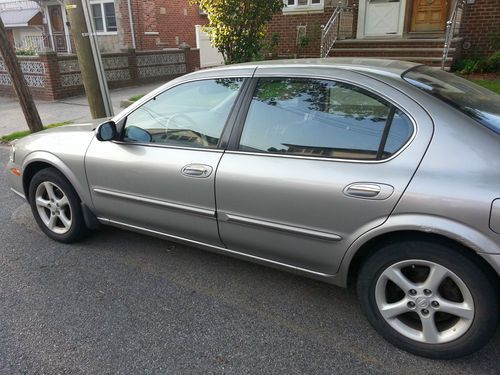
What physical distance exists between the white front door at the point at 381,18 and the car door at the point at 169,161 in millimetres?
9872

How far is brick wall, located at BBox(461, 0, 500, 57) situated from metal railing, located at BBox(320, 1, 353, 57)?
283 cm

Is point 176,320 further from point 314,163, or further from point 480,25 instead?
point 480,25

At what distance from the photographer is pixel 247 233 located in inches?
116

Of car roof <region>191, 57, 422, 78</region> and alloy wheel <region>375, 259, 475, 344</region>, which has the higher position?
car roof <region>191, 57, 422, 78</region>

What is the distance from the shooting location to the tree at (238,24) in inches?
274

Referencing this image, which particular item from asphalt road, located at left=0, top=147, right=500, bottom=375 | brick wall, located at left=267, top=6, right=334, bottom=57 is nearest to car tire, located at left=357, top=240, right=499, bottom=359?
asphalt road, located at left=0, top=147, right=500, bottom=375

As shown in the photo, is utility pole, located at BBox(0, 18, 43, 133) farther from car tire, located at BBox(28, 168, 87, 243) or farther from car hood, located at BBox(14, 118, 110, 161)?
car tire, located at BBox(28, 168, 87, 243)

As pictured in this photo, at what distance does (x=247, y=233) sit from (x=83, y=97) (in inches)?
446

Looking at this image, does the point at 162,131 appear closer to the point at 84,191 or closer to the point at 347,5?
the point at 84,191

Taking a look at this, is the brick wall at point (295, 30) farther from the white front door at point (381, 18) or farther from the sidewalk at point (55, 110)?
the sidewalk at point (55, 110)

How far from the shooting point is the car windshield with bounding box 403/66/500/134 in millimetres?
2438

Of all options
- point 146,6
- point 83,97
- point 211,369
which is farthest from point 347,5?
point 211,369

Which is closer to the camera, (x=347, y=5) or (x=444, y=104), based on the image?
(x=444, y=104)

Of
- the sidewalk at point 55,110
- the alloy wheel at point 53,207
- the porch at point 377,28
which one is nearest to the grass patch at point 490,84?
the porch at point 377,28
